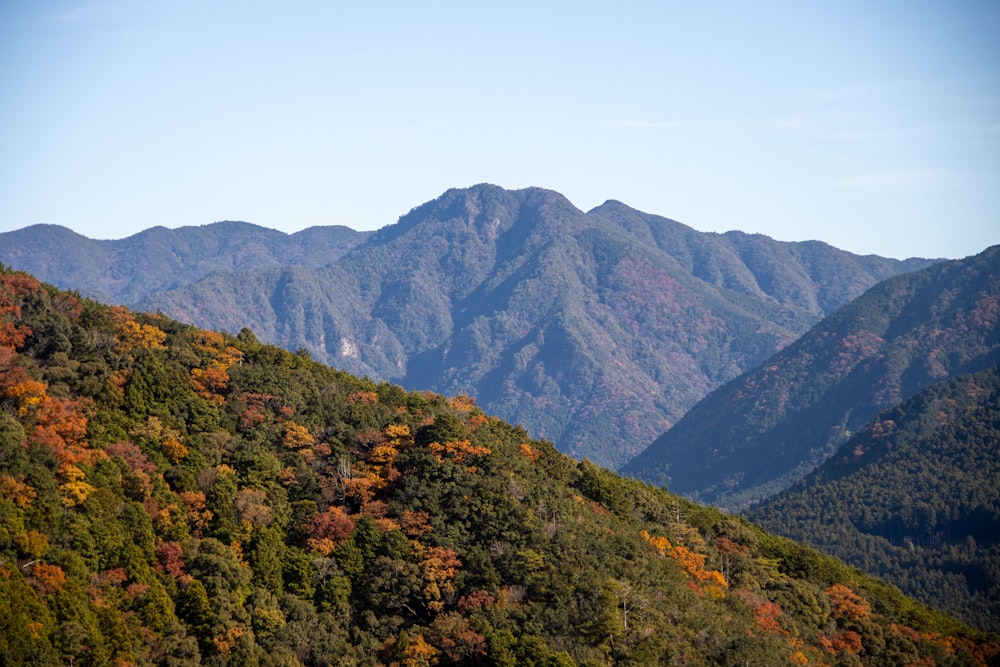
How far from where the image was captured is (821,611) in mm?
109500

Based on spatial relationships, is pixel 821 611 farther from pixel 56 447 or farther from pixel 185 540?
pixel 56 447

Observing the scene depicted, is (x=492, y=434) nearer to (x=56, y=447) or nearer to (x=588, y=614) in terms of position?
(x=588, y=614)

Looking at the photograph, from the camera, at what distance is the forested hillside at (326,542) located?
269ft

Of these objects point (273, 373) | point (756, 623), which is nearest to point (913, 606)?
point (756, 623)

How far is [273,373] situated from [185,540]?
32.5m

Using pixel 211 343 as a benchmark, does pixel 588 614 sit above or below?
below

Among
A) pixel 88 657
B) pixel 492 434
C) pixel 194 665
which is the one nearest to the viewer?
pixel 88 657

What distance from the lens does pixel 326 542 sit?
311 feet

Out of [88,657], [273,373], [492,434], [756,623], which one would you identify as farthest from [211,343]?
[756,623]

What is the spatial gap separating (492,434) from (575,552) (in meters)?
25.5

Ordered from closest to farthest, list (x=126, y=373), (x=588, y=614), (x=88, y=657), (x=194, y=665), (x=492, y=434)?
1. (x=88, y=657)
2. (x=194, y=665)
3. (x=588, y=614)
4. (x=126, y=373)
5. (x=492, y=434)

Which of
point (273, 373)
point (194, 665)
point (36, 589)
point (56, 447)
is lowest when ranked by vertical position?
point (194, 665)

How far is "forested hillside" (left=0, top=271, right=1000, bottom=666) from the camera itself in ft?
269

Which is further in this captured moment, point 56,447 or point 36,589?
point 56,447
